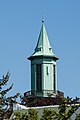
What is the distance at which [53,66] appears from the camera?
74.3 m

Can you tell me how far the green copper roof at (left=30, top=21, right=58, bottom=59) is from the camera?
74188 mm

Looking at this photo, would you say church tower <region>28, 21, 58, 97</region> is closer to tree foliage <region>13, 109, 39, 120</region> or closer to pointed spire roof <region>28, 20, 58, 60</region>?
pointed spire roof <region>28, 20, 58, 60</region>

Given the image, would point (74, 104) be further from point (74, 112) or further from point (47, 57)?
point (47, 57)

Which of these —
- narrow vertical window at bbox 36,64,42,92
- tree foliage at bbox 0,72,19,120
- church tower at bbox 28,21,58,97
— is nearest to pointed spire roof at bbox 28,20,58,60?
church tower at bbox 28,21,58,97

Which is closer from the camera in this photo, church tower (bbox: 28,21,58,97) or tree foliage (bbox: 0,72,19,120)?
tree foliage (bbox: 0,72,19,120)

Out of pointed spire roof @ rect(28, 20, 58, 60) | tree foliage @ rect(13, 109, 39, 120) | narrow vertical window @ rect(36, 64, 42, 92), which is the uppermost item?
pointed spire roof @ rect(28, 20, 58, 60)

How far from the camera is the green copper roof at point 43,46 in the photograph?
74.2 m

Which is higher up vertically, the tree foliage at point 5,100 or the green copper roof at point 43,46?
the green copper roof at point 43,46

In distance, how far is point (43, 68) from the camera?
243 feet

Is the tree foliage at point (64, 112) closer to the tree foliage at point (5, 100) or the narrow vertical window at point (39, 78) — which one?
the tree foliage at point (5, 100)

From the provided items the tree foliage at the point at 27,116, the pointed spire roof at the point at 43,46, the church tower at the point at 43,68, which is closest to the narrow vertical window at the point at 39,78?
the church tower at the point at 43,68

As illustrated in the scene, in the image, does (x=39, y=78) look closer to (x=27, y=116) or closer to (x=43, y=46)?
(x=43, y=46)

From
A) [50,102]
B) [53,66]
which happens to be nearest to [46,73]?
[53,66]

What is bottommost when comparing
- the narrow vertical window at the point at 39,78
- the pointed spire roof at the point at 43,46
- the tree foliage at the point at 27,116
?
the tree foliage at the point at 27,116
